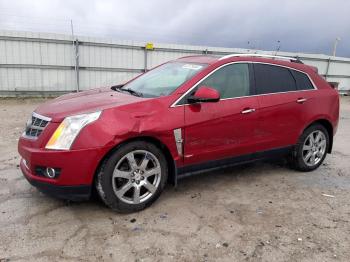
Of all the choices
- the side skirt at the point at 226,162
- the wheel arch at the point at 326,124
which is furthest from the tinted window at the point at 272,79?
the side skirt at the point at 226,162

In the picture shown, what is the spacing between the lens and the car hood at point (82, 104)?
334 centimetres

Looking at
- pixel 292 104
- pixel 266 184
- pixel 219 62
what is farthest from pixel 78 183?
pixel 292 104

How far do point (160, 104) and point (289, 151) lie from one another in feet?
7.27

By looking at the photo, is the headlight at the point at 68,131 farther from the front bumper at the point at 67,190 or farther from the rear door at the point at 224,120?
the rear door at the point at 224,120

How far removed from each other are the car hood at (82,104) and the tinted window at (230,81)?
90 cm

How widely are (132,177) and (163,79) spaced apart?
1398mm

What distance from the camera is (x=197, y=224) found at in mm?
3373

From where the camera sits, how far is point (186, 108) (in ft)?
12.1

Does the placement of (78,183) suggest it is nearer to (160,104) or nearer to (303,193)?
(160,104)

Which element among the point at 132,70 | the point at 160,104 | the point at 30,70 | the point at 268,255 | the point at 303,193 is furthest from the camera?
the point at 132,70

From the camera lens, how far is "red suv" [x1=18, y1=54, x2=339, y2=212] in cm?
322

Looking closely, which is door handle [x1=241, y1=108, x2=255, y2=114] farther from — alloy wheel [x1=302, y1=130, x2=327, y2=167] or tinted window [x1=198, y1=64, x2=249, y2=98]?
alloy wheel [x1=302, y1=130, x2=327, y2=167]

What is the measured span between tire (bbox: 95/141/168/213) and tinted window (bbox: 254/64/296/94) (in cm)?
167

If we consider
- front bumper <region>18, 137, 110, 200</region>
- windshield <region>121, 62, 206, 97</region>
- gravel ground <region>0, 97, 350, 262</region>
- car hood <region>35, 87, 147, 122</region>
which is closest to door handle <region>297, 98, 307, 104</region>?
gravel ground <region>0, 97, 350, 262</region>
